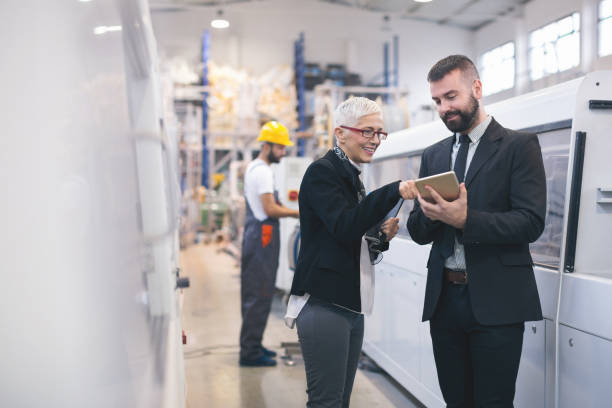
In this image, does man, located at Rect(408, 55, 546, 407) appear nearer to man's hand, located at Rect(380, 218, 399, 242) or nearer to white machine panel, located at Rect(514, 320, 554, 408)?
man's hand, located at Rect(380, 218, 399, 242)

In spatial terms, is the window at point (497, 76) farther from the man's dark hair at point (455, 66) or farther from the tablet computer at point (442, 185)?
the tablet computer at point (442, 185)

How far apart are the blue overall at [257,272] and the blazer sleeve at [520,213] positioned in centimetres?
254

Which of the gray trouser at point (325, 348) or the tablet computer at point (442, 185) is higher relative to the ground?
the tablet computer at point (442, 185)

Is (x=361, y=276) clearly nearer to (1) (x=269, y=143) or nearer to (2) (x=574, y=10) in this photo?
(1) (x=269, y=143)

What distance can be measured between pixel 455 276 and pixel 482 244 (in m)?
0.14

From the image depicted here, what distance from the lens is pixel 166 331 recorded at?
4.91ft

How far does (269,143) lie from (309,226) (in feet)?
7.81

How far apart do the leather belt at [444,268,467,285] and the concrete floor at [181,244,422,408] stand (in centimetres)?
177

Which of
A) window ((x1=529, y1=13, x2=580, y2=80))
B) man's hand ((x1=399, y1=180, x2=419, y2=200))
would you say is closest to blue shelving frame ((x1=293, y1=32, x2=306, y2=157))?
window ((x1=529, y1=13, x2=580, y2=80))

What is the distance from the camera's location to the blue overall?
13.5 feet

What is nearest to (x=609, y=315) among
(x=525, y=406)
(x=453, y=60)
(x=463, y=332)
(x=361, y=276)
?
(x=463, y=332)

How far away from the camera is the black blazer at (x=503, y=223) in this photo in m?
1.68

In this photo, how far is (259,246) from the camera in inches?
161

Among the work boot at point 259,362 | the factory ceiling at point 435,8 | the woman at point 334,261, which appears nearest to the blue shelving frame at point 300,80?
the factory ceiling at point 435,8
